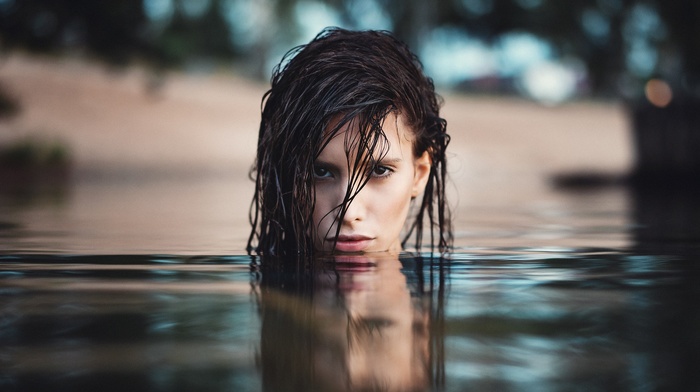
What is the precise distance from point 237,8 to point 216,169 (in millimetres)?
20144

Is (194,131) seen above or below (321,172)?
above

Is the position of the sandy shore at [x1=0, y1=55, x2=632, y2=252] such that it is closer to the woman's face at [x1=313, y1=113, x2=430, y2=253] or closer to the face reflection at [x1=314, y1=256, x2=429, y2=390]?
the woman's face at [x1=313, y1=113, x2=430, y2=253]

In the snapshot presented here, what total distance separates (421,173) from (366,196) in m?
0.34

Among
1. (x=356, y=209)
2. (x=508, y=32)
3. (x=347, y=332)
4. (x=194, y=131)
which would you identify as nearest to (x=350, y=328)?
(x=347, y=332)

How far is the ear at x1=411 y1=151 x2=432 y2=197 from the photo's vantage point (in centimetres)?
239

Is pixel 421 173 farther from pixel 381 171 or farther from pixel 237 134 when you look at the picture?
pixel 237 134

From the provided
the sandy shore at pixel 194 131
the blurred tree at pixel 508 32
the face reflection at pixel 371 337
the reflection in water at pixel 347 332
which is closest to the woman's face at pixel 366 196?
the reflection in water at pixel 347 332

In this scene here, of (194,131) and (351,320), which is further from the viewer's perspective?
(194,131)

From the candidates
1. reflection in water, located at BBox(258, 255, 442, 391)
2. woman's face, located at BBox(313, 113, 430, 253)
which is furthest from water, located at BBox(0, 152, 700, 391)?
woman's face, located at BBox(313, 113, 430, 253)

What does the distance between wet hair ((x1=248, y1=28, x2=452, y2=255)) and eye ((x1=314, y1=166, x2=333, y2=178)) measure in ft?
0.15

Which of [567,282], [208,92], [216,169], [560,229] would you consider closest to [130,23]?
[216,169]

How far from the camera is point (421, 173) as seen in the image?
244 centimetres

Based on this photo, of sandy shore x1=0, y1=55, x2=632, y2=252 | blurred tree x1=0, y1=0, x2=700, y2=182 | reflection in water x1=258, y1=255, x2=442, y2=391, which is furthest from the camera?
sandy shore x1=0, y1=55, x2=632, y2=252

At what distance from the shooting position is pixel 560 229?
11.2 feet
